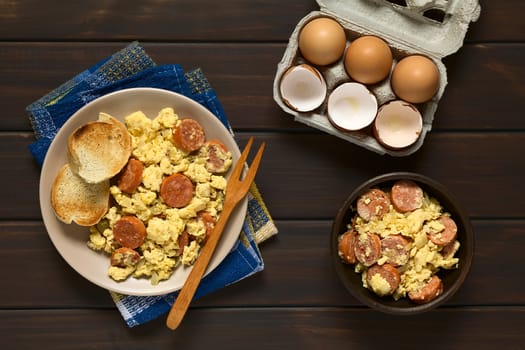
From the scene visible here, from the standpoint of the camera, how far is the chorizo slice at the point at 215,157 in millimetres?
1164

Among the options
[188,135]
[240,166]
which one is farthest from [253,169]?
[188,135]

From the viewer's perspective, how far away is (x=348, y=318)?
4.16 ft

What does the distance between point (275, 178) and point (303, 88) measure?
179 mm

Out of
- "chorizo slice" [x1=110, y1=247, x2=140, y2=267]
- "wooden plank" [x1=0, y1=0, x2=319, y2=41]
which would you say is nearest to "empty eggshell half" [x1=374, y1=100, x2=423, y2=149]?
"wooden plank" [x1=0, y1=0, x2=319, y2=41]

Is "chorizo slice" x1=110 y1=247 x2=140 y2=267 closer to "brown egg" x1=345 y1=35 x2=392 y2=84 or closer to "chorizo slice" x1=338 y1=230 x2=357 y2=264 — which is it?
"chorizo slice" x1=338 y1=230 x2=357 y2=264

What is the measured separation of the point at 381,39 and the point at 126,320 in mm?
668

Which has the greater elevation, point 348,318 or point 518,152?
point 518,152

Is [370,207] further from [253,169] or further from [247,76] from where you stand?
[247,76]

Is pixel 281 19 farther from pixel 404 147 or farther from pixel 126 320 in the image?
pixel 126 320

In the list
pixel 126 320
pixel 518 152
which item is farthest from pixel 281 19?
pixel 126 320

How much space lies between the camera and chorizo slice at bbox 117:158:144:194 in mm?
1136

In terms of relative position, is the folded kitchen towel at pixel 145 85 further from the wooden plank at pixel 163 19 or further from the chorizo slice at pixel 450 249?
the chorizo slice at pixel 450 249

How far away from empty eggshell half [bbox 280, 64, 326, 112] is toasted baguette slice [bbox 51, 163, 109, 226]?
34 cm

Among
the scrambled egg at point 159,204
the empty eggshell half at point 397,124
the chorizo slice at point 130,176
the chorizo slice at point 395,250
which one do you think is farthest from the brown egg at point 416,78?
the chorizo slice at point 130,176
